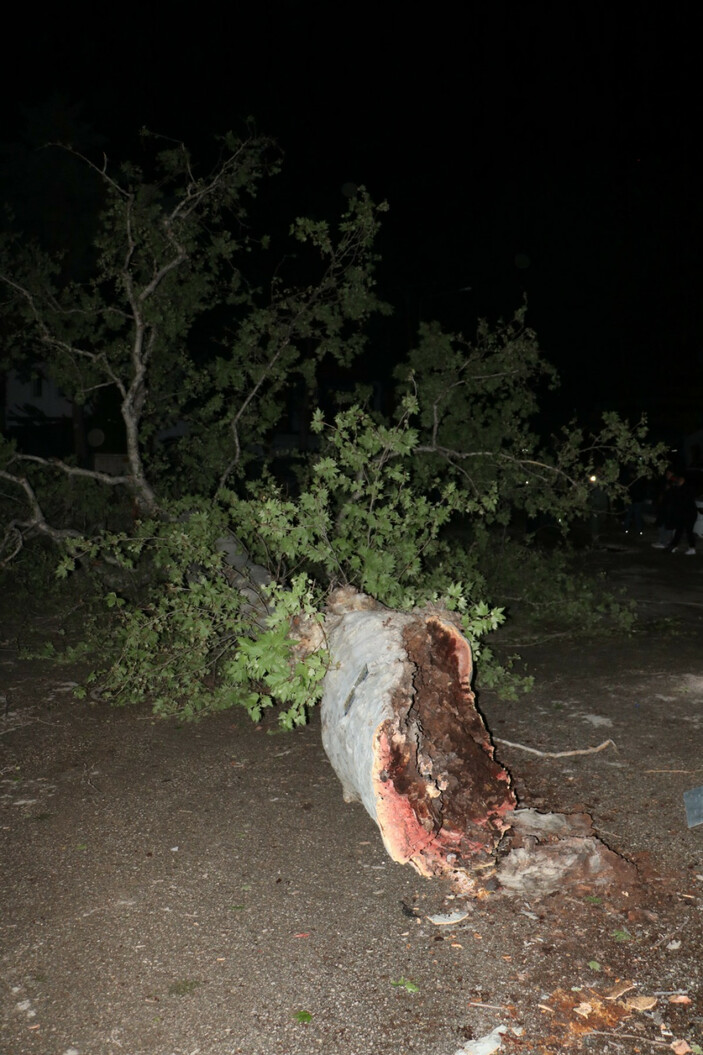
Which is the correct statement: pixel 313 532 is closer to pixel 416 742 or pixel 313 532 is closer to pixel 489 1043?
pixel 416 742

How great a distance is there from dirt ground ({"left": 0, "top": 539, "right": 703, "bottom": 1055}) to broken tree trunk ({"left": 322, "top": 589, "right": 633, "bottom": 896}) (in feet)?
0.50

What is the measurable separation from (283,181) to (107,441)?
309 inches

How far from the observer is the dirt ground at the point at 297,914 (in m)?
3.01

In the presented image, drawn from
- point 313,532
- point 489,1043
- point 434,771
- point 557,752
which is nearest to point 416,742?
point 434,771

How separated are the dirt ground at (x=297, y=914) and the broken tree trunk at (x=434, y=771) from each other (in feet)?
0.50

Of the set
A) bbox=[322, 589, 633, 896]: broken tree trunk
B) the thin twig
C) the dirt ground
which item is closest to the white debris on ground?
the dirt ground

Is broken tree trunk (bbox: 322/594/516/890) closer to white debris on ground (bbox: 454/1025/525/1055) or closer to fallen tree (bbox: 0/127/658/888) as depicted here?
fallen tree (bbox: 0/127/658/888)

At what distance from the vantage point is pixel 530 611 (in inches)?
377

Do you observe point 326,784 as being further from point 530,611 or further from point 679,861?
point 530,611

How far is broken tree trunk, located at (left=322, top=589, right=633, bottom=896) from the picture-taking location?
3.94 m

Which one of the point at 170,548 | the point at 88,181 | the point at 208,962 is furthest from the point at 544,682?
the point at 88,181

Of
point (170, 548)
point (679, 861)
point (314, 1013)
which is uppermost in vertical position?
point (170, 548)

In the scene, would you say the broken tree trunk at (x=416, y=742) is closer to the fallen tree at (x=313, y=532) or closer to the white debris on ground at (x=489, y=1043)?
the fallen tree at (x=313, y=532)

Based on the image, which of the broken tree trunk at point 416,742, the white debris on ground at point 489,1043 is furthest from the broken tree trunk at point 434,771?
the white debris on ground at point 489,1043
